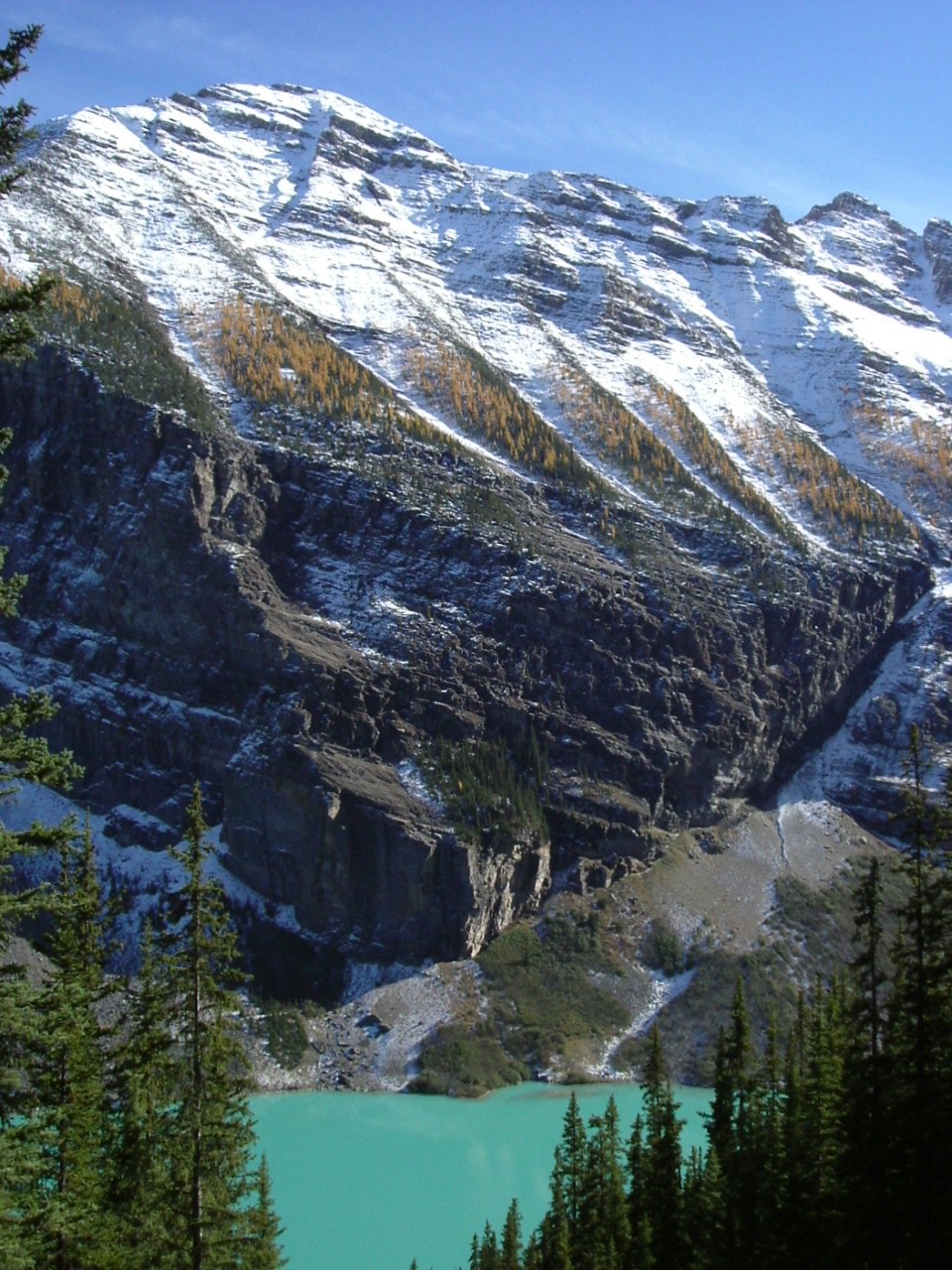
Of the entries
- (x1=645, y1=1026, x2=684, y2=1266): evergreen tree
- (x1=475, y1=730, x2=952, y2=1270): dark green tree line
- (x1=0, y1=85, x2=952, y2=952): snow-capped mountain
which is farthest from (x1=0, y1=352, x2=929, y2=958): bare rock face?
(x1=645, y1=1026, x2=684, y2=1266): evergreen tree

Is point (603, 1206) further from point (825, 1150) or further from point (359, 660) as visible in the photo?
point (359, 660)

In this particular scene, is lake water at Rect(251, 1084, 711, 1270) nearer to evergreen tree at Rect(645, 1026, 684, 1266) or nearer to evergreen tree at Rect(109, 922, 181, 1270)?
evergreen tree at Rect(645, 1026, 684, 1266)

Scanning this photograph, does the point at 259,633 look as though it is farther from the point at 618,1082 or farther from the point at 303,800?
the point at 618,1082

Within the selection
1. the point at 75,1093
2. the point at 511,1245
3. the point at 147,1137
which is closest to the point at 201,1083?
the point at 75,1093

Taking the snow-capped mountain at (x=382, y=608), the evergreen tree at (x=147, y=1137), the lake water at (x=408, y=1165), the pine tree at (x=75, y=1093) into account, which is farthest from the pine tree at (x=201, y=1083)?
the snow-capped mountain at (x=382, y=608)

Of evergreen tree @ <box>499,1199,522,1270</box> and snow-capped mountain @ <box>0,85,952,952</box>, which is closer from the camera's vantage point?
evergreen tree @ <box>499,1199,522,1270</box>

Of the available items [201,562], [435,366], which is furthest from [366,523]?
[435,366]

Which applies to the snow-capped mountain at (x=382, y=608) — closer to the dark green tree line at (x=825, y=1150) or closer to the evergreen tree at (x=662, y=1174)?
the evergreen tree at (x=662, y=1174)
